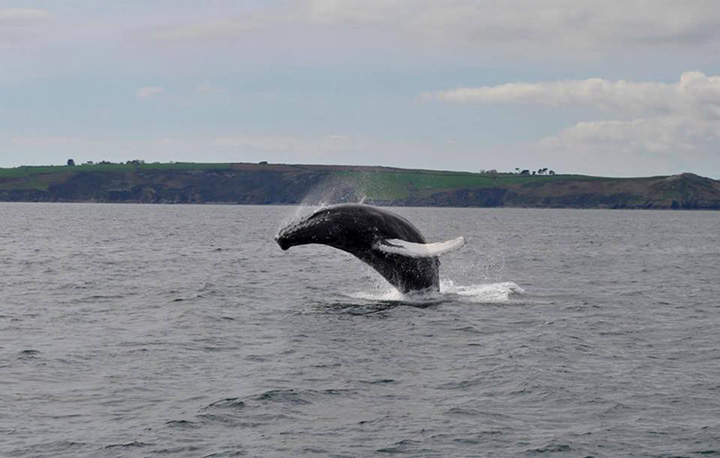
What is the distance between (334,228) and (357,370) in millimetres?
6568

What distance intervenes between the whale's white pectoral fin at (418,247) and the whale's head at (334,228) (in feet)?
2.04

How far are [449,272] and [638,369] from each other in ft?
81.7

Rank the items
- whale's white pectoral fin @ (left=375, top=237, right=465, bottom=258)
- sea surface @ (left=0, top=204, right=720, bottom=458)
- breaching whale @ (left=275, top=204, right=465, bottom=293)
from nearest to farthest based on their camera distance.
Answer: sea surface @ (left=0, top=204, right=720, bottom=458), whale's white pectoral fin @ (left=375, top=237, right=465, bottom=258), breaching whale @ (left=275, top=204, right=465, bottom=293)

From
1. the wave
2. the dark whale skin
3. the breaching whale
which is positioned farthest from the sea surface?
the dark whale skin

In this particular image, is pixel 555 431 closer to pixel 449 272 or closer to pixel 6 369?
pixel 6 369

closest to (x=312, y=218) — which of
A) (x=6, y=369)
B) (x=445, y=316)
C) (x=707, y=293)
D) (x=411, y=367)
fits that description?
(x=445, y=316)

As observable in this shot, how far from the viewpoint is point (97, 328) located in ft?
84.0

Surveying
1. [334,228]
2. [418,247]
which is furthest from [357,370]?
[334,228]

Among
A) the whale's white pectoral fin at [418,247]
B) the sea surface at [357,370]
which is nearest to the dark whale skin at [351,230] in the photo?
the whale's white pectoral fin at [418,247]

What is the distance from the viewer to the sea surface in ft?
48.5

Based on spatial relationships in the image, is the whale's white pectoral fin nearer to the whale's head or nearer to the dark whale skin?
the dark whale skin

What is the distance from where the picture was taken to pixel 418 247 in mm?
23953

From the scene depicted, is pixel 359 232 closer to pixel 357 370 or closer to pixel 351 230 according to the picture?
pixel 351 230

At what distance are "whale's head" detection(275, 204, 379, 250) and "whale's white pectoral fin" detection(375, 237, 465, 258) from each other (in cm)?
62
